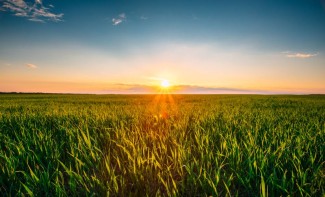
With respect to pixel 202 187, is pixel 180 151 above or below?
above

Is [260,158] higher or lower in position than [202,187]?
higher

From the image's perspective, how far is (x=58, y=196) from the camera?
6.23ft

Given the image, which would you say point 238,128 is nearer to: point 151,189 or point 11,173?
point 151,189

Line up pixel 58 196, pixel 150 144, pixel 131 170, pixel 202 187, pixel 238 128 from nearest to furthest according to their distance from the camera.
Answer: pixel 58 196
pixel 202 187
pixel 131 170
pixel 150 144
pixel 238 128

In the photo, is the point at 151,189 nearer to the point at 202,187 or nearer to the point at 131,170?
the point at 131,170

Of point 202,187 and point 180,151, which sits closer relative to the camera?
point 202,187

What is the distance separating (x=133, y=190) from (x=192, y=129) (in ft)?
7.67

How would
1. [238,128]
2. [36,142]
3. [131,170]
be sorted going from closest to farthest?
[131,170]
[36,142]
[238,128]

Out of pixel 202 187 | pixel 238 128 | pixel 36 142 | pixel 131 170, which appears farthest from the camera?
pixel 238 128

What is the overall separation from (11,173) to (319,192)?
2962mm

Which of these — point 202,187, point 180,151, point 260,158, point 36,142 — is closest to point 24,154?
point 36,142

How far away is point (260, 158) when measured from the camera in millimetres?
2373

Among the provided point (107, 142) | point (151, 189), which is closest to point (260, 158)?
point (151, 189)

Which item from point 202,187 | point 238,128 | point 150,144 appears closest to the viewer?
point 202,187
